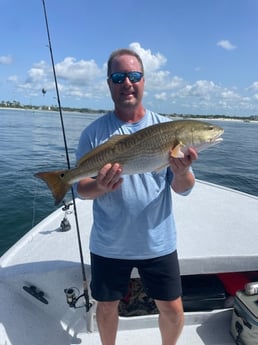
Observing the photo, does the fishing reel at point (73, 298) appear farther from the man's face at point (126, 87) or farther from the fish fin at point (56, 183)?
the man's face at point (126, 87)

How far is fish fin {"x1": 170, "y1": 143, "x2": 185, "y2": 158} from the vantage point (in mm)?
2199

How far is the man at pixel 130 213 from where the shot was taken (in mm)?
2332

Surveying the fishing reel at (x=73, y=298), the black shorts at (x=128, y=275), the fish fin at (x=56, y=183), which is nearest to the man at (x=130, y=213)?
the black shorts at (x=128, y=275)

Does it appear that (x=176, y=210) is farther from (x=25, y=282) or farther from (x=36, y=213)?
(x=36, y=213)

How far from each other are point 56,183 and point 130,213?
67 centimetres

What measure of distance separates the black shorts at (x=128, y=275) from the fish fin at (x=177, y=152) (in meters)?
0.83

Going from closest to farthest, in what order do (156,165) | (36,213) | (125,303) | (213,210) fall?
(156,165) < (125,303) < (213,210) < (36,213)

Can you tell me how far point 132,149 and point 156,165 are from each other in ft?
0.73

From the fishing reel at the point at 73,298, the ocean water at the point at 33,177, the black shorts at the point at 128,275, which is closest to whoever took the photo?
the black shorts at the point at 128,275

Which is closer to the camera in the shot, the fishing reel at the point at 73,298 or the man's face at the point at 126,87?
the man's face at the point at 126,87

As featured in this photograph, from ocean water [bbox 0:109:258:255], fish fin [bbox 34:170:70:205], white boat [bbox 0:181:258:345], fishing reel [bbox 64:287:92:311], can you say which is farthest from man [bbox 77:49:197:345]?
ocean water [bbox 0:109:258:255]

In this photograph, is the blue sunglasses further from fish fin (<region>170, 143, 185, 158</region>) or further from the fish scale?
fish fin (<region>170, 143, 185, 158</region>)

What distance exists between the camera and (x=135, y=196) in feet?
7.63

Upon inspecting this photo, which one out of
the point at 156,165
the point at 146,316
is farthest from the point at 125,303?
the point at 156,165
